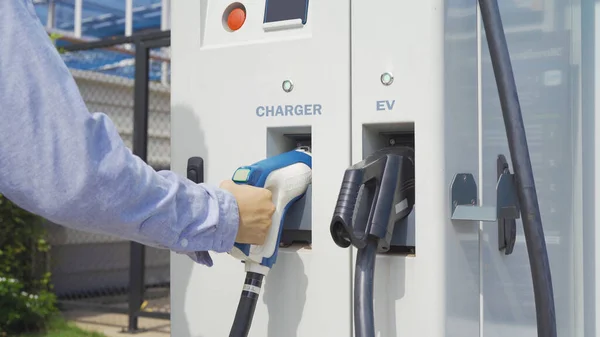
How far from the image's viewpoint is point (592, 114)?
1.86 m

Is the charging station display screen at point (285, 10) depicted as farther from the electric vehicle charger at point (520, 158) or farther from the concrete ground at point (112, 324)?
the concrete ground at point (112, 324)

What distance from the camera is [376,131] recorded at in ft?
4.66

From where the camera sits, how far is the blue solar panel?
21.1 feet

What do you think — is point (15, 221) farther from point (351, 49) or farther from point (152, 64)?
point (351, 49)

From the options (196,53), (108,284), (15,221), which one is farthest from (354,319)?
(108,284)

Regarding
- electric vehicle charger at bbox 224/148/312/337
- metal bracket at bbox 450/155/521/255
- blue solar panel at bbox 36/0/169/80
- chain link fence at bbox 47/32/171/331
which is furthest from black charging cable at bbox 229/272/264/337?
blue solar panel at bbox 36/0/169/80

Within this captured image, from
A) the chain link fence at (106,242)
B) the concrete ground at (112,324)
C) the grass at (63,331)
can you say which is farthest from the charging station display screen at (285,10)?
the chain link fence at (106,242)

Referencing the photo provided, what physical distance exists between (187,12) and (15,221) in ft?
13.0

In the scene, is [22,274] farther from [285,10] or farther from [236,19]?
[285,10]

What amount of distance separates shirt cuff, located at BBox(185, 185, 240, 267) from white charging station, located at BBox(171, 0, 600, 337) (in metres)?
0.18

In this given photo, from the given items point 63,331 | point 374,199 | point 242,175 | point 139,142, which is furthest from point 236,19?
point 63,331

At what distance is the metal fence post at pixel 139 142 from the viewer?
4949 mm

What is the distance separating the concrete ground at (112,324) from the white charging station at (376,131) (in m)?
3.63

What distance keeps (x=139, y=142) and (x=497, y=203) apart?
3.95 metres
